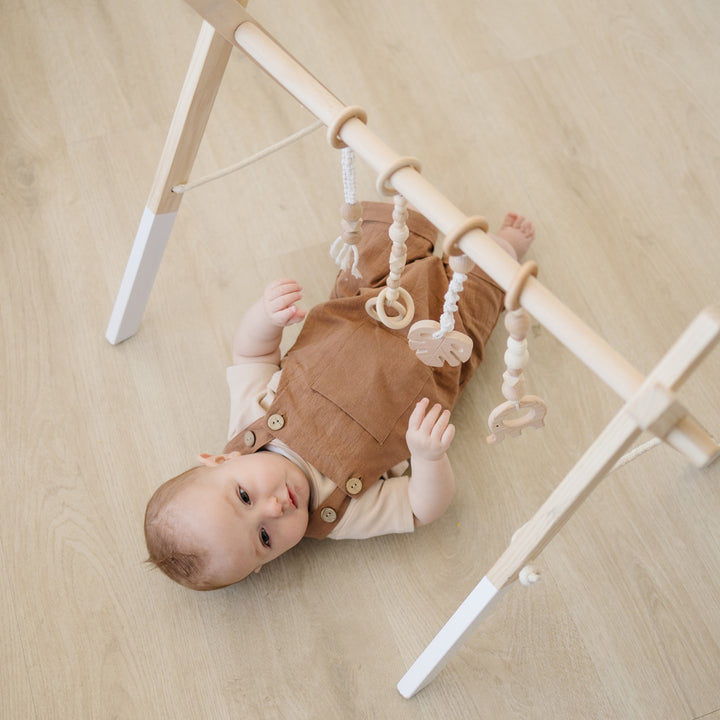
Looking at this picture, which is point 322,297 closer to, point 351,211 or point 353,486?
point 353,486

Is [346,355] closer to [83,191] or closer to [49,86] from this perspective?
[83,191]

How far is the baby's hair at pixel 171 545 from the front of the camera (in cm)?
90

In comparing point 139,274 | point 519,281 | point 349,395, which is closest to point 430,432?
point 349,395

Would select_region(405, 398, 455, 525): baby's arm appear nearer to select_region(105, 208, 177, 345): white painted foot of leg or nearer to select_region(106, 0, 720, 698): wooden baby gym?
select_region(106, 0, 720, 698): wooden baby gym

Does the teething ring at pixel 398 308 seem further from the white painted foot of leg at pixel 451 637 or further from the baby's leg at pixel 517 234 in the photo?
the baby's leg at pixel 517 234

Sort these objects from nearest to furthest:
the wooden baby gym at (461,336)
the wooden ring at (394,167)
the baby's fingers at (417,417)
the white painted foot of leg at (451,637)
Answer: the wooden baby gym at (461,336), the wooden ring at (394,167), the white painted foot of leg at (451,637), the baby's fingers at (417,417)

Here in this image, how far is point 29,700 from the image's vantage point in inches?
38.2

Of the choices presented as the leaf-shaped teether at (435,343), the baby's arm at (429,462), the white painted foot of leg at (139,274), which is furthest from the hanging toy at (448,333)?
the white painted foot of leg at (139,274)

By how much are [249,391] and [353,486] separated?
0.20 meters

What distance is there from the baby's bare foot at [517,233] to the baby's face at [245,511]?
0.48 metres

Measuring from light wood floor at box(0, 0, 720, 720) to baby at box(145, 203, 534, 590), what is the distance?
90mm

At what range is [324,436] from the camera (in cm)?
97

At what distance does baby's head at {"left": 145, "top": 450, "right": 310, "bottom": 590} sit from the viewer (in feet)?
2.93

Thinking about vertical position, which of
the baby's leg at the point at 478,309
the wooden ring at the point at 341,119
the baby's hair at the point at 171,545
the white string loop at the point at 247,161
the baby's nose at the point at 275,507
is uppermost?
the wooden ring at the point at 341,119
